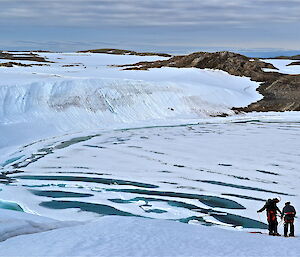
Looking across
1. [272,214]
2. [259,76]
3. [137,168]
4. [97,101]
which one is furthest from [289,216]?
[259,76]

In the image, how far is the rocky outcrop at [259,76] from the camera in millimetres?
35875

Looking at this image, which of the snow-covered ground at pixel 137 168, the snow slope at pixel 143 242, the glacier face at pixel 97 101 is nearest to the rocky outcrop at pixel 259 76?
the glacier face at pixel 97 101

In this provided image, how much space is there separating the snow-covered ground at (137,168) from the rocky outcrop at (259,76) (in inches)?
73.1

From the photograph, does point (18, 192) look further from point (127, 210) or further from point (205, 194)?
point (205, 194)

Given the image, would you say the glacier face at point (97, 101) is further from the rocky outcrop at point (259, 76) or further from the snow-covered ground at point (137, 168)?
the rocky outcrop at point (259, 76)

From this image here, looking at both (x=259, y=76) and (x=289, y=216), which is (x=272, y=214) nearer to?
(x=289, y=216)

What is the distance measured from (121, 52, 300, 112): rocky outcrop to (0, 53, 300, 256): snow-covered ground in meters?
1.86

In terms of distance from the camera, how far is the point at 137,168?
1720cm

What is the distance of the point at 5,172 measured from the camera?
1734 cm

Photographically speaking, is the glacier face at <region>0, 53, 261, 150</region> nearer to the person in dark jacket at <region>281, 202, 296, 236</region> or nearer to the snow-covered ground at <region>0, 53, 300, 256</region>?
the snow-covered ground at <region>0, 53, 300, 256</region>

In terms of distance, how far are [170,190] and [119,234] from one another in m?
5.93

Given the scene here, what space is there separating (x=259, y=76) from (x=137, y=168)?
31.2 meters

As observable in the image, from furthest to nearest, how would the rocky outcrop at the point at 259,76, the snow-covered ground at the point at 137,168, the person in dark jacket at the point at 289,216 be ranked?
the rocky outcrop at the point at 259,76 → the person in dark jacket at the point at 289,216 → the snow-covered ground at the point at 137,168

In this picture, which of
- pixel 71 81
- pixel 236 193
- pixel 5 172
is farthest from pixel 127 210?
pixel 71 81
